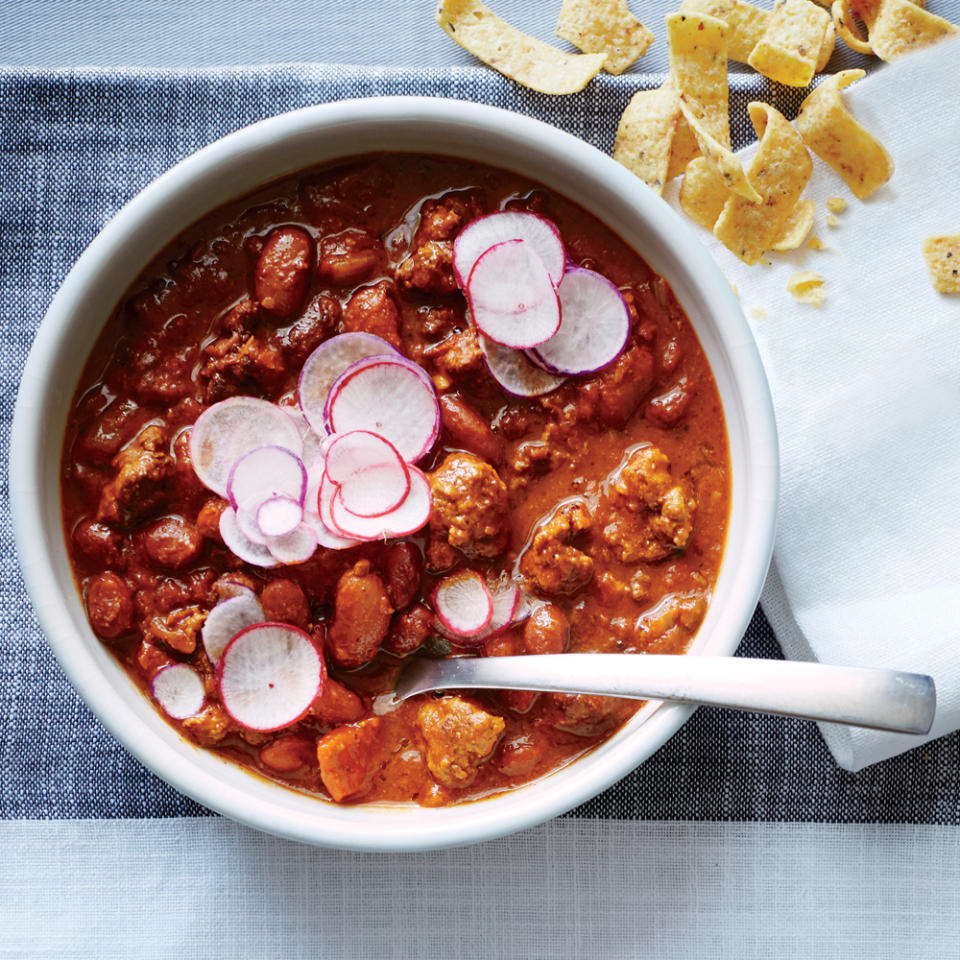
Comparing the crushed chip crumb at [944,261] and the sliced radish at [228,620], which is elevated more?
the crushed chip crumb at [944,261]

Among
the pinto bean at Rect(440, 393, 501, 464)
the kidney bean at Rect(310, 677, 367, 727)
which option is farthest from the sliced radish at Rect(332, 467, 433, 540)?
the kidney bean at Rect(310, 677, 367, 727)

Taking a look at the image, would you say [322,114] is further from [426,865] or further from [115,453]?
[426,865]

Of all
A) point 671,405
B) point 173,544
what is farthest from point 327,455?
point 671,405

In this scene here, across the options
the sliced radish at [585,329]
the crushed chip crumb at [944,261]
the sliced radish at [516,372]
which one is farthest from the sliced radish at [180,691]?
the crushed chip crumb at [944,261]

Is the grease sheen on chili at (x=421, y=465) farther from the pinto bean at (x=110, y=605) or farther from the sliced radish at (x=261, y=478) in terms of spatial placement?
the sliced radish at (x=261, y=478)

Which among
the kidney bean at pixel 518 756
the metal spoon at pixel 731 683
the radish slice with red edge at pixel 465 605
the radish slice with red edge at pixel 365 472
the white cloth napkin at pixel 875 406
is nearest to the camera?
the metal spoon at pixel 731 683

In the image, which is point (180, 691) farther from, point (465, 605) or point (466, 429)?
point (466, 429)
